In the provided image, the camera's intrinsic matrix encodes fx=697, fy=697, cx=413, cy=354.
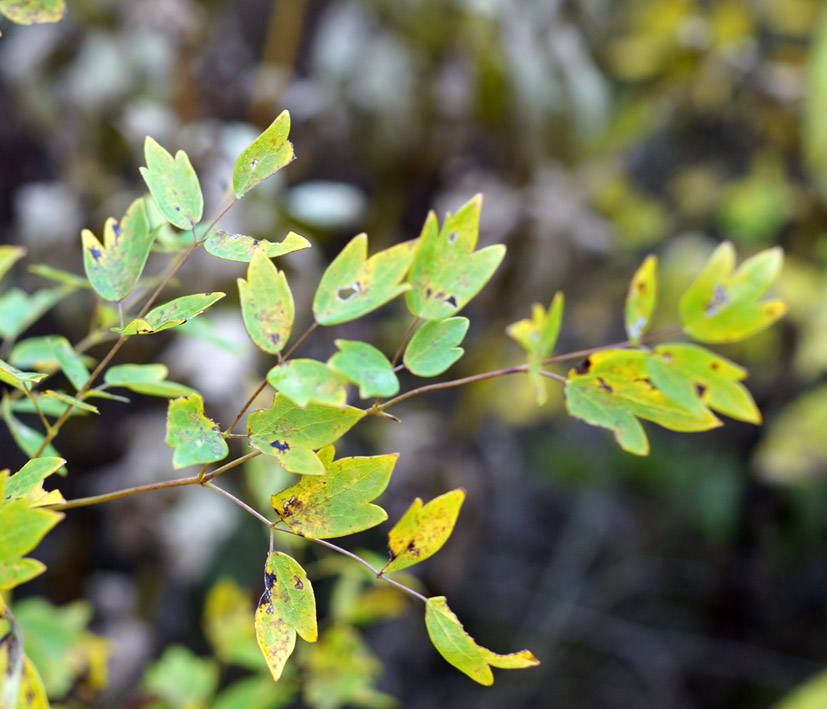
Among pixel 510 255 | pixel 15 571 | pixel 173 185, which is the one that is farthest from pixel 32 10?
pixel 510 255

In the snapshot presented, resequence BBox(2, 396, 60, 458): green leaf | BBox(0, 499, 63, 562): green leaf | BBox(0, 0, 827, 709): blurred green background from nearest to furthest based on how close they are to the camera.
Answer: BBox(0, 499, 63, 562): green leaf < BBox(2, 396, 60, 458): green leaf < BBox(0, 0, 827, 709): blurred green background

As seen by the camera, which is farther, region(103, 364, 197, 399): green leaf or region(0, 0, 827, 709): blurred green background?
region(0, 0, 827, 709): blurred green background

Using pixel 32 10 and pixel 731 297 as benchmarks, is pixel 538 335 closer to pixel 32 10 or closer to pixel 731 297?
pixel 731 297

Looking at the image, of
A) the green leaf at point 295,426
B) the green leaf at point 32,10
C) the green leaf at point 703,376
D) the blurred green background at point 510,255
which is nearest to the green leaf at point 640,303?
the green leaf at point 703,376

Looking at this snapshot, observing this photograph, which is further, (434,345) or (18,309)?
(18,309)

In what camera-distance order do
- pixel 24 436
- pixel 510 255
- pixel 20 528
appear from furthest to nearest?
pixel 510 255 → pixel 24 436 → pixel 20 528

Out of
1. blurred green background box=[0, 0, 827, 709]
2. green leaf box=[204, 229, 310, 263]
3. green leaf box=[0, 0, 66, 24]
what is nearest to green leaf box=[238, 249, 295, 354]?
green leaf box=[204, 229, 310, 263]

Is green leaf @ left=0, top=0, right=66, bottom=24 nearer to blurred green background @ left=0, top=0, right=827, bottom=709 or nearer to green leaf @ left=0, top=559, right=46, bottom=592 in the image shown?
green leaf @ left=0, top=559, right=46, bottom=592
